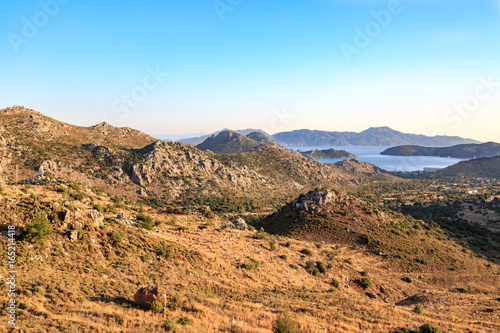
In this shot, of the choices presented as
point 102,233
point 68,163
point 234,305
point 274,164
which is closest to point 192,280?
point 234,305

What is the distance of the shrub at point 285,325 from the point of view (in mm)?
13828

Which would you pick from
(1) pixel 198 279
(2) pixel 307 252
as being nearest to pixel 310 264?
(2) pixel 307 252

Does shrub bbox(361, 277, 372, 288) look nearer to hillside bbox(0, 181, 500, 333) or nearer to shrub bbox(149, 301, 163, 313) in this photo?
hillside bbox(0, 181, 500, 333)

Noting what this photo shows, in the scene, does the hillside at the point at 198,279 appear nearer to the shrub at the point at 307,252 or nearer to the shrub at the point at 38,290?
the shrub at the point at 38,290

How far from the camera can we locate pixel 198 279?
2041cm

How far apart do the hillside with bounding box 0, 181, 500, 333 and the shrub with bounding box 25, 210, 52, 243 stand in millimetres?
91

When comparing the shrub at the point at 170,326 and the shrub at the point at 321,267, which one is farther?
the shrub at the point at 321,267

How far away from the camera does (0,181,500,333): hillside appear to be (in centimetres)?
1316

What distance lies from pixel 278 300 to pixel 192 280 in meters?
6.95

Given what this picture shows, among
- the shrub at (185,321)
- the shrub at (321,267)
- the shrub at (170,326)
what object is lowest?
the shrub at (321,267)

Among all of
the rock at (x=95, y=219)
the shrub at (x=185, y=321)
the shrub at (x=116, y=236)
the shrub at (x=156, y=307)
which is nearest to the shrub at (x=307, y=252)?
the shrub at (x=116, y=236)

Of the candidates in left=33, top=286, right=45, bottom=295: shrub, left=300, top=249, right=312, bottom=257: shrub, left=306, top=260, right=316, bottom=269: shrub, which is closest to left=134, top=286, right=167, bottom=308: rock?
left=33, top=286, right=45, bottom=295: shrub

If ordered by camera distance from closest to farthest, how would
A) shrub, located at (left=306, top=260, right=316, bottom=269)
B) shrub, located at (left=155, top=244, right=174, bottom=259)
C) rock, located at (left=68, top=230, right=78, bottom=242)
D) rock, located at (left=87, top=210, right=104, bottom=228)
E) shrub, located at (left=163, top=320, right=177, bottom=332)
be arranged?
shrub, located at (left=163, top=320, right=177, bottom=332)
rock, located at (left=68, top=230, right=78, bottom=242)
rock, located at (left=87, top=210, right=104, bottom=228)
shrub, located at (left=155, top=244, right=174, bottom=259)
shrub, located at (left=306, top=260, right=316, bottom=269)

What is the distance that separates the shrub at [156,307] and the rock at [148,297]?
24 cm
